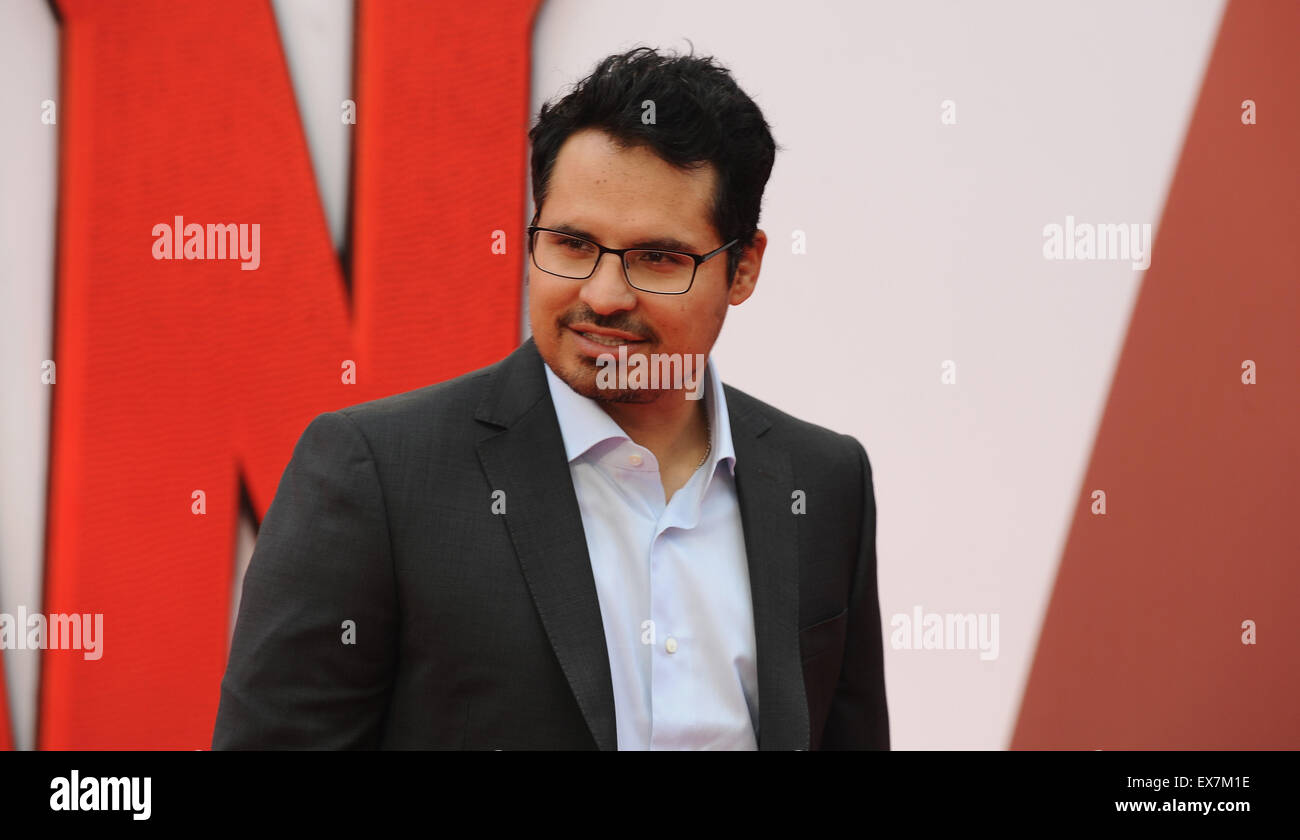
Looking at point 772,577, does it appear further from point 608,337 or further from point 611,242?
point 611,242

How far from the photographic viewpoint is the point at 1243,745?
349 centimetres

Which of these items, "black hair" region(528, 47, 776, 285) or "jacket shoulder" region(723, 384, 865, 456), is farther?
"jacket shoulder" region(723, 384, 865, 456)

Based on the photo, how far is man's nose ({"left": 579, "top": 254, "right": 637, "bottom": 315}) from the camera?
71.6 inches

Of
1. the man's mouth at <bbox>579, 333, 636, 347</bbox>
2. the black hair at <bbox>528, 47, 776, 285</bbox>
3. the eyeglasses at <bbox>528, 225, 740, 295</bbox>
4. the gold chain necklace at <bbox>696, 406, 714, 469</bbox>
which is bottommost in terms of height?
the gold chain necklace at <bbox>696, 406, 714, 469</bbox>

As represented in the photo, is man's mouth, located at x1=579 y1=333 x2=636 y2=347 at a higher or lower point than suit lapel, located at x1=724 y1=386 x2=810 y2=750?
higher

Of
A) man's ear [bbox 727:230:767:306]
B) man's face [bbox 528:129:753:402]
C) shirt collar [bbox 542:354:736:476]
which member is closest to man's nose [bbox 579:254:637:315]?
man's face [bbox 528:129:753:402]

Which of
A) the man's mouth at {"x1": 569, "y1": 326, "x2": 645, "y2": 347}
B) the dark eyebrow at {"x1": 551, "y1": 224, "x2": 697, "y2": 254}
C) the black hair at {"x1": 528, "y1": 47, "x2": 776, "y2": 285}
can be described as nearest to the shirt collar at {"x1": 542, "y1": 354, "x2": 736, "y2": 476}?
the man's mouth at {"x1": 569, "y1": 326, "x2": 645, "y2": 347}

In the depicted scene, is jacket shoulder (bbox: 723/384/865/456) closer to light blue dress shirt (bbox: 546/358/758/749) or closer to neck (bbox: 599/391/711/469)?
neck (bbox: 599/391/711/469)

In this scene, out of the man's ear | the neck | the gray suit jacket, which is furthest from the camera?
the man's ear

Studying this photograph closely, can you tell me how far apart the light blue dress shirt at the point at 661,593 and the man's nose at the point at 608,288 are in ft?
0.59

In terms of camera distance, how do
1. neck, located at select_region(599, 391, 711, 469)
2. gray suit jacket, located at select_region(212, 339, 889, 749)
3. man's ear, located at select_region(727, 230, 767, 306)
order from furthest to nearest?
man's ear, located at select_region(727, 230, 767, 306), neck, located at select_region(599, 391, 711, 469), gray suit jacket, located at select_region(212, 339, 889, 749)

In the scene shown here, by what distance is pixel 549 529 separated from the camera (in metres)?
1.77

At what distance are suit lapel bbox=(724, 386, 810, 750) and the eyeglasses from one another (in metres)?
0.36
